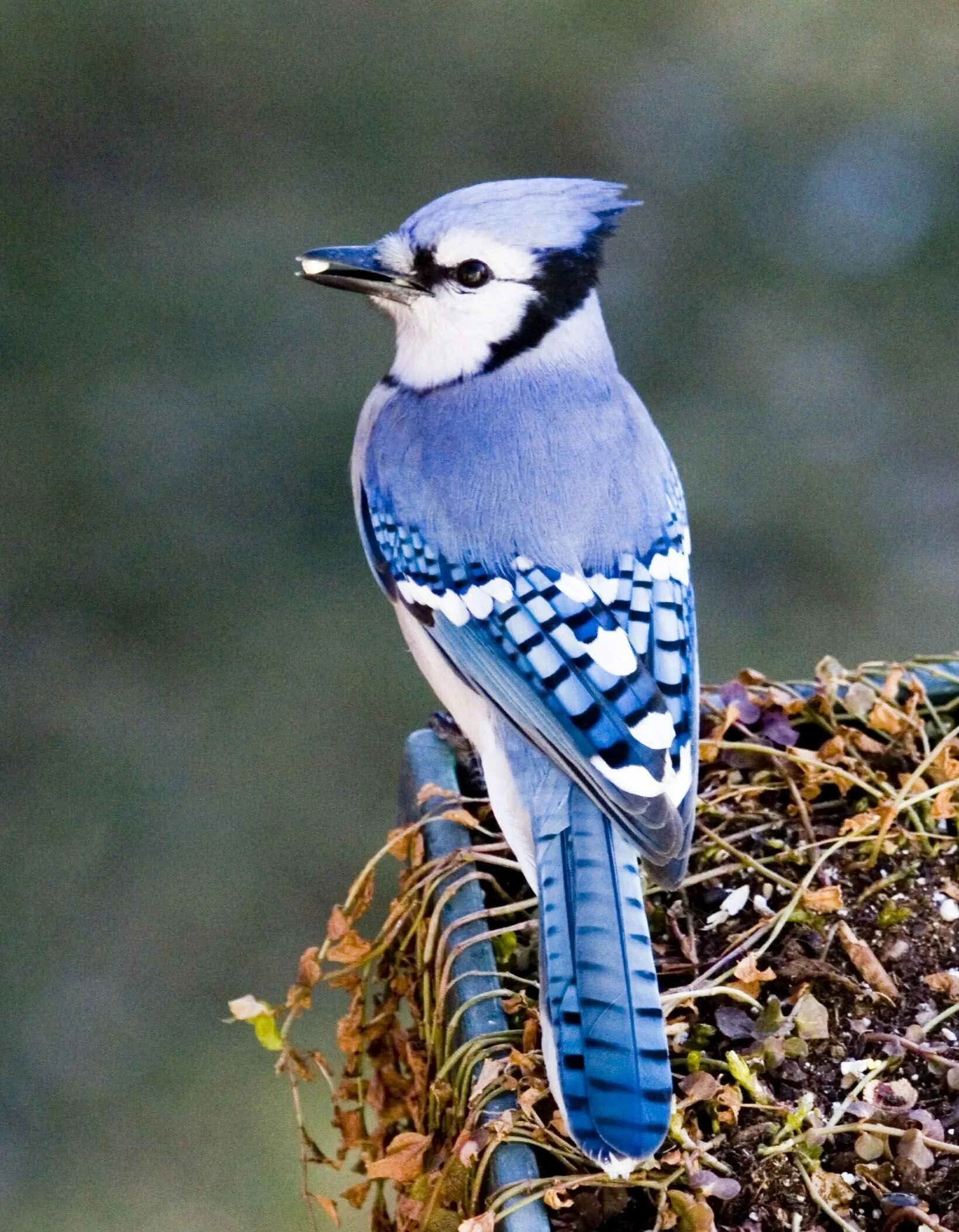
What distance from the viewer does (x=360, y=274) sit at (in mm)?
1859

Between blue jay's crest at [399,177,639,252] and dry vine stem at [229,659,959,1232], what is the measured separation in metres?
0.50

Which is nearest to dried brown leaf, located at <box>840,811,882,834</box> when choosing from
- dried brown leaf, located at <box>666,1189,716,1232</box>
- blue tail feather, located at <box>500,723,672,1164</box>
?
blue tail feather, located at <box>500,723,672,1164</box>

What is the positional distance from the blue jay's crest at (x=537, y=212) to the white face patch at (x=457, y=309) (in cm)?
1

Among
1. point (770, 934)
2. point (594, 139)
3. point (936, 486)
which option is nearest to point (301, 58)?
point (594, 139)

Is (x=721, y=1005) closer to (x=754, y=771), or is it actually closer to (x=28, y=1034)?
(x=754, y=771)

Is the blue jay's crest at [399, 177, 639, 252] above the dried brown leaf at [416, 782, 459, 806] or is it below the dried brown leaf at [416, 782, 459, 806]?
above

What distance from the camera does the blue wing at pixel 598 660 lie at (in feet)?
4.93

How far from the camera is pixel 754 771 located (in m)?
1.80

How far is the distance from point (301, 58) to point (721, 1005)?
3156 millimetres

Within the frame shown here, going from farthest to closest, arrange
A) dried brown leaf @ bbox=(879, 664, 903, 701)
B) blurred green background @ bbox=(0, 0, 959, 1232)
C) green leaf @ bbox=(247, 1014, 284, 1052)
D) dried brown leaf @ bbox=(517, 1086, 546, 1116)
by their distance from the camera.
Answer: blurred green background @ bbox=(0, 0, 959, 1232), dried brown leaf @ bbox=(879, 664, 903, 701), green leaf @ bbox=(247, 1014, 284, 1052), dried brown leaf @ bbox=(517, 1086, 546, 1116)

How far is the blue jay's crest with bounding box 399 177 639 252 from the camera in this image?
1778 millimetres

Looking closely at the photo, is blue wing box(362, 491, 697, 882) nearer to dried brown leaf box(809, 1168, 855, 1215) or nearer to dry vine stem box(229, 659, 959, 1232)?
dry vine stem box(229, 659, 959, 1232)

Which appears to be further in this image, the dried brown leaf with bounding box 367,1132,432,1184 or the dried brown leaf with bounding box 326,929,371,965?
the dried brown leaf with bounding box 326,929,371,965

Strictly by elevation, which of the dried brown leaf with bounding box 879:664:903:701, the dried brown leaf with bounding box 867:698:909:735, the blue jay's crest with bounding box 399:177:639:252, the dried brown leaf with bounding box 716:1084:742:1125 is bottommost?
the dried brown leaf with bounding box 716:1084:742:1125
